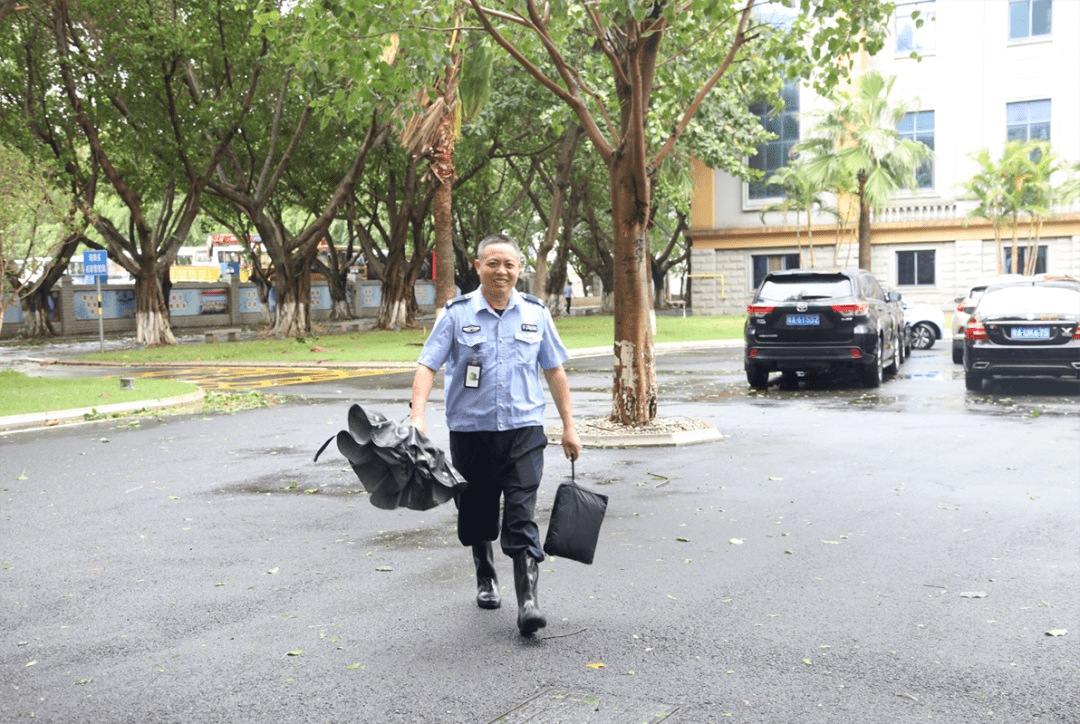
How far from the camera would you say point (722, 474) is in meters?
9.04

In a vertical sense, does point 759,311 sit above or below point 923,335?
above

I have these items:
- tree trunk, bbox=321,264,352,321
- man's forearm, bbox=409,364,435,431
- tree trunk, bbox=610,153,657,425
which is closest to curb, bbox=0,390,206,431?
tree trunk, bbox=610,153,657,425

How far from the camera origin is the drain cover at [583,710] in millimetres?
3881

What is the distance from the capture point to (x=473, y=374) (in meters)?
5.00

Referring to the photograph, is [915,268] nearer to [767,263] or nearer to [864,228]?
[767,263]

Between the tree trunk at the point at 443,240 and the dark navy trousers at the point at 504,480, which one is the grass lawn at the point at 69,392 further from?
the dark navy trousers at the point at 504,480

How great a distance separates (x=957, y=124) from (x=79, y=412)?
1320 inches

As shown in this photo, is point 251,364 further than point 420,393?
Yes

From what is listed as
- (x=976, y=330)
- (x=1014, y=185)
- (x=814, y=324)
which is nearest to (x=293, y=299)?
(x=814, y=324)

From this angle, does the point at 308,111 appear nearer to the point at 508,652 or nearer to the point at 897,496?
the point at 897,496

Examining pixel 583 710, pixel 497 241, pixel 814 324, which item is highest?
pixel 497 241

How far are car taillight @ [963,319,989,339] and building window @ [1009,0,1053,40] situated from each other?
2751 cm

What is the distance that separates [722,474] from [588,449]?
1945 millimetres

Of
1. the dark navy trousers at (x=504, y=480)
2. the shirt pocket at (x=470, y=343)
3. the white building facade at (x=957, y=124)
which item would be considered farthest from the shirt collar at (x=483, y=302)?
the white building facade at (x=957, y=124)
